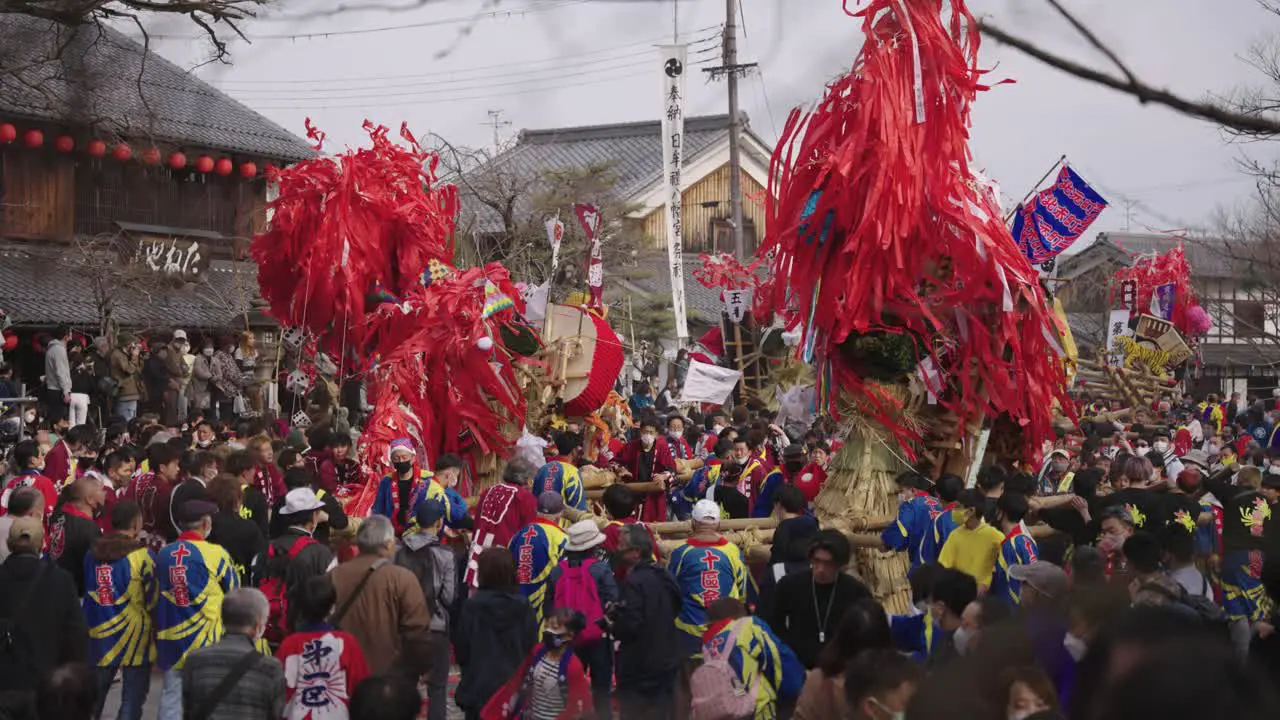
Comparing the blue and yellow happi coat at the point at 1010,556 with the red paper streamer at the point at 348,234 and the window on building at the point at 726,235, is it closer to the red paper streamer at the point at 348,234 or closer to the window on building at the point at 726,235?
the red paper streamer at the point at 348,234

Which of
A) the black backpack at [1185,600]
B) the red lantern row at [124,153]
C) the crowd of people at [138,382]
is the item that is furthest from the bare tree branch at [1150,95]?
the crowd of people at [138,382]

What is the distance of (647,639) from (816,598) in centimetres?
94

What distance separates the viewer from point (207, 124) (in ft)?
78.4

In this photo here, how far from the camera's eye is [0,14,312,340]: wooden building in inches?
774

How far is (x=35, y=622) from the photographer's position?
A: 21.4 feet

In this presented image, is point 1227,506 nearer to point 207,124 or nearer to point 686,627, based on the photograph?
point 686,627

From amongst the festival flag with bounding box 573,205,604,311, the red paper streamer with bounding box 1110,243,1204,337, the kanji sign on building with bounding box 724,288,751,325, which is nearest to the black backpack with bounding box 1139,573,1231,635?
the festival flag with bounding box 573,205,604,311

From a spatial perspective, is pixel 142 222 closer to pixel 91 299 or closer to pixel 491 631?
pixel 91 299

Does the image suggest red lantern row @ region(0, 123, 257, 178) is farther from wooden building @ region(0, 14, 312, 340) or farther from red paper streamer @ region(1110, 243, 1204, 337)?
red paper streamer @ region(1110, 243, 1204, 337)

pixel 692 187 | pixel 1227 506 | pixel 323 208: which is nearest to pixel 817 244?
pixel 1227 506

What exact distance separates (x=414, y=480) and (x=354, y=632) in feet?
9.41

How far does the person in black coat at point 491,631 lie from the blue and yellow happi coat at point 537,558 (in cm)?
106

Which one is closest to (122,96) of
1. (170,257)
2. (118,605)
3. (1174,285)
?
(170,257)

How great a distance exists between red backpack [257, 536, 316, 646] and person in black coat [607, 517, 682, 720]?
1.71 m
